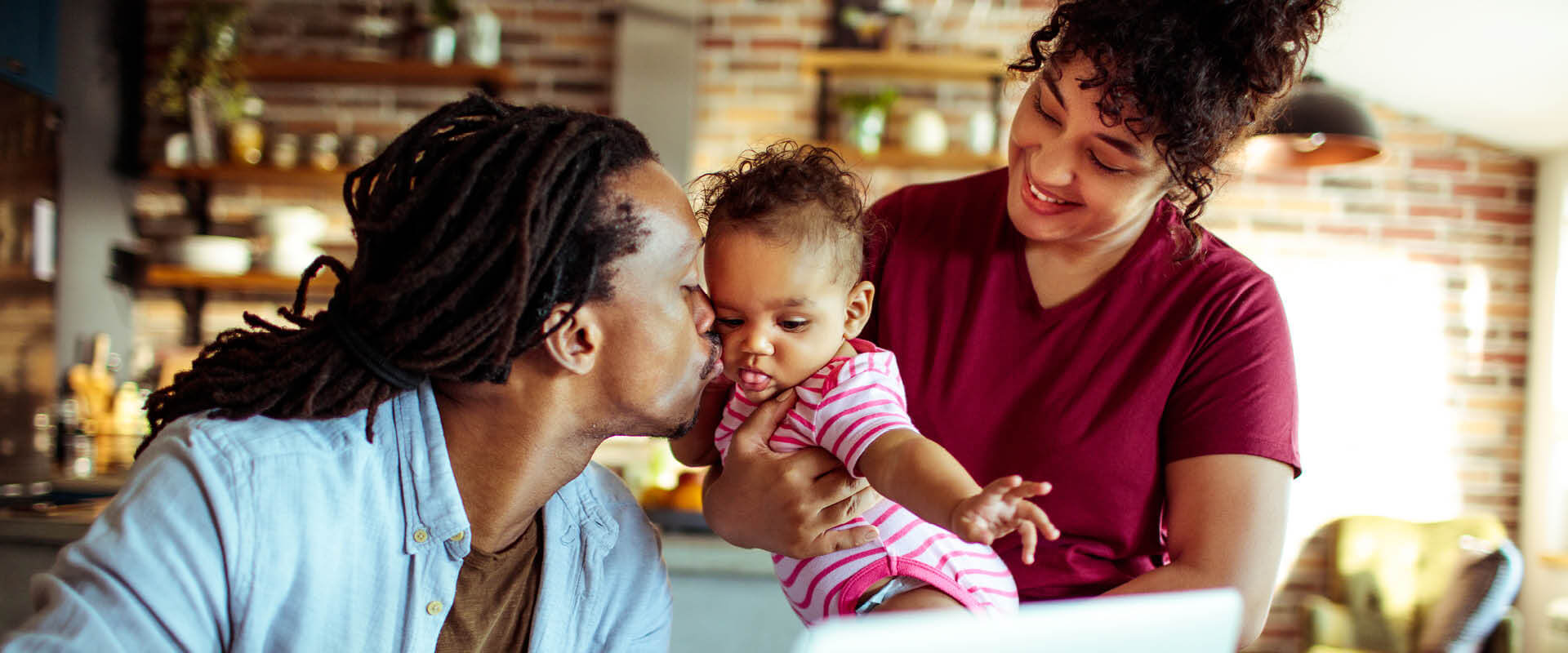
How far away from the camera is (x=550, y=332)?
1.25m

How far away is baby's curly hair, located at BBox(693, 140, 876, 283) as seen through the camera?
1310mm

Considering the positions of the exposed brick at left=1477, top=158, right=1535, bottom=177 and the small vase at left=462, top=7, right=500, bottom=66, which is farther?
the exposed brick at left=1477, top=158, right=1535, bottom=177

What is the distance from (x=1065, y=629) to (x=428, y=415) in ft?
2.99

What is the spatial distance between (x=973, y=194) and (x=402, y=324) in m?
0.79

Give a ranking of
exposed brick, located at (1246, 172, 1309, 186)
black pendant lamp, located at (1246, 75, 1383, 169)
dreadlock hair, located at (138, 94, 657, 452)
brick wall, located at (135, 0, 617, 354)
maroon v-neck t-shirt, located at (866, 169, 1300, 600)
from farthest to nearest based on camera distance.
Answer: exposed brick, located at (1246, 172, 1309, 186) → brick wall, located at (135, 0, 617, 354) → black pendant lamp, located at (1246, 75, 1383, 169) → maroon v-neck t-shirt, located at (866, 169, 1300, 600) → dreadlock hair, located at (138, 94, 657, 452)

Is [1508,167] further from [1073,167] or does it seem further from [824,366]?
[824,366]

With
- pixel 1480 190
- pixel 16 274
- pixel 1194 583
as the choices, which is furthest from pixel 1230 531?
pixel 1480 190

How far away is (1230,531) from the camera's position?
1225mm

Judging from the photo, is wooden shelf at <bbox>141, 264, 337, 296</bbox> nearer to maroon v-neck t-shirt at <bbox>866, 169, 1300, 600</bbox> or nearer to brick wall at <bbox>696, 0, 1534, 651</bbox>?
maroon v-neck t-shirt at <bbox>866, 169, 1300, 600</bbox>

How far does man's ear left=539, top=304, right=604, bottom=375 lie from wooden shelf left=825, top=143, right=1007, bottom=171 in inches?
116

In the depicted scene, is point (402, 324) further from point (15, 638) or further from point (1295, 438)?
point (1295, 438)

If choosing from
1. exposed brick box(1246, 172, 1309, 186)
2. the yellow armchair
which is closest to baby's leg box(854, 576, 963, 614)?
the yellow armchair

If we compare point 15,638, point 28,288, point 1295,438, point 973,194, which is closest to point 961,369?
point 973,194

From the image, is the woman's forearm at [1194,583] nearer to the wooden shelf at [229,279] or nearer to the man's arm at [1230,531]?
the man's arm at [1230,531]
